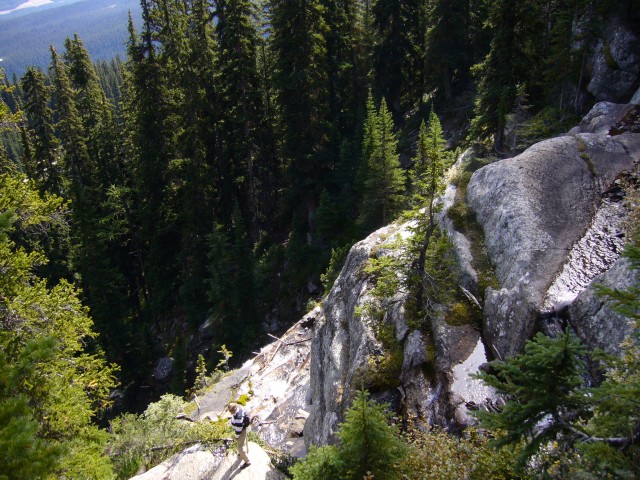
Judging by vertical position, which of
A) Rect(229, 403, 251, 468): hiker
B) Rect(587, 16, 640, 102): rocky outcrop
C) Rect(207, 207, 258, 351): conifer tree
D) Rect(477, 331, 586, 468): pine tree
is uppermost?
Rect(587, 16, 640, 102): rocky outcrop

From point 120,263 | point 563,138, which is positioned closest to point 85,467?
point 563,138

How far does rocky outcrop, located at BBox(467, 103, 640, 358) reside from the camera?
8727 mm

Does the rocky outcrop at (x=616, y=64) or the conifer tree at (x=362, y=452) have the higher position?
the rocky outcrop at (x=616, y=64)

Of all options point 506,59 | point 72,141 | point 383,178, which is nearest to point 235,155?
point 383,178

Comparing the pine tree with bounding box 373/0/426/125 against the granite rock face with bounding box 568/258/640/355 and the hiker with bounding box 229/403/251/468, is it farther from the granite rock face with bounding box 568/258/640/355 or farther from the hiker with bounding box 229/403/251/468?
the hiker with bounding box 229/403/251/468

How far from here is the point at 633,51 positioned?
1575 cm

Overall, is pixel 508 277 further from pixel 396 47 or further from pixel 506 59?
pixel 396 47

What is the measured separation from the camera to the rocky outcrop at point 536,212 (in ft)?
28.6

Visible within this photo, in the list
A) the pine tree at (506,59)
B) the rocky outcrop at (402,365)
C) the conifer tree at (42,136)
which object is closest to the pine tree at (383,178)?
the pine tree at (506,59)

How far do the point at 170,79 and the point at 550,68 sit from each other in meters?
28.4

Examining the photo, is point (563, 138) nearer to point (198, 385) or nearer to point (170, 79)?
point (198, 385)

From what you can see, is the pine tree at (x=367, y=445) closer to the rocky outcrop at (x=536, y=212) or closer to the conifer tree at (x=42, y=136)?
the rocky outcrop at (x=536, y=212)

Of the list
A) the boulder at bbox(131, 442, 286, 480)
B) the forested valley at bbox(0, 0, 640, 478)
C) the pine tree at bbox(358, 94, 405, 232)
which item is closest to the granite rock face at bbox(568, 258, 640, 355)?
the boulder at bbox(131, 442, 286, 480)

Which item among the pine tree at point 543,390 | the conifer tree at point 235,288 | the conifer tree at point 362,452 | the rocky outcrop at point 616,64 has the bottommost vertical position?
the conifer tree at point 235,288
